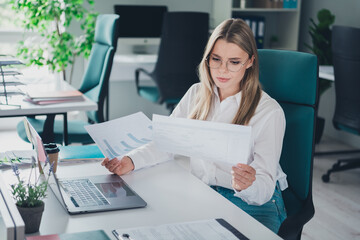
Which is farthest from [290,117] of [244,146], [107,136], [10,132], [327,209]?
[10,132]

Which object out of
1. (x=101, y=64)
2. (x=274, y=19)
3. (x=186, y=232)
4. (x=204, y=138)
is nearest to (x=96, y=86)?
(x=101, y=64)

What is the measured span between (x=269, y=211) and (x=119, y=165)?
49 centimetres

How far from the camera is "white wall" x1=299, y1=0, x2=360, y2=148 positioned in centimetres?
449

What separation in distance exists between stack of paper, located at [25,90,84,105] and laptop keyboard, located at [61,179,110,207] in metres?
1.26

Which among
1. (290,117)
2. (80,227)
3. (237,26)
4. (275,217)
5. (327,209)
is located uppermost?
(237,26)

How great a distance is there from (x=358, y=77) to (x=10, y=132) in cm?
A: 295

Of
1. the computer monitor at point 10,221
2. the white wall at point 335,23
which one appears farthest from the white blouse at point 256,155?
the white wall at point 335,23

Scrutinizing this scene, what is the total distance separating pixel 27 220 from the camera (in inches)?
47.5

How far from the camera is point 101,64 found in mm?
3291

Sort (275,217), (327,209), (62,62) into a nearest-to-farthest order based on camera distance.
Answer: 1. (275,217)
2. (327,209)
3. (62,62)

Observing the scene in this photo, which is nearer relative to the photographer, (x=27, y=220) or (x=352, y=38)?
(x=27, y=220)

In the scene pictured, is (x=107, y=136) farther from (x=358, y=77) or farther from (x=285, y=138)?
(x=358, y=77)

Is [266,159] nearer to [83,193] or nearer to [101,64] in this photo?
[83,193]

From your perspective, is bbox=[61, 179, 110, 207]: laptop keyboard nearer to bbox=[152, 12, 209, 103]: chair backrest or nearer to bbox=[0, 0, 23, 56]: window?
bbox=[152, 12, 209, 103]: chair backrest
